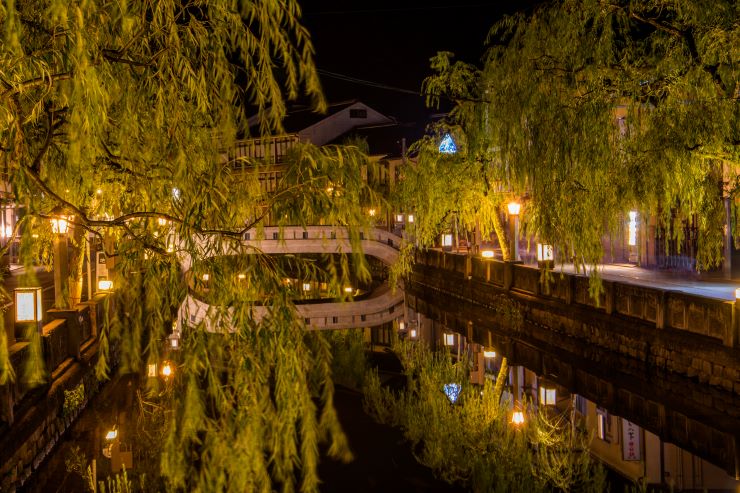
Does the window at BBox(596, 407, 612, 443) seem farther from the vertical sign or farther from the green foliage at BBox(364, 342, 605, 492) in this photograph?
the green foliage at BBox(364, 342, 605, 492)

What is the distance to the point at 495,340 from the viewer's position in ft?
59.9

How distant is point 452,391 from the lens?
13.0 m

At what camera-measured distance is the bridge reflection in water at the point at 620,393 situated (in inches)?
365

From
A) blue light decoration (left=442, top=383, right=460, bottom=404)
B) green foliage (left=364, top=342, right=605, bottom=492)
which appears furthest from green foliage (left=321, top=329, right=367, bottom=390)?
blue light decoration (left=442, top=383, right=460, bottom=404)

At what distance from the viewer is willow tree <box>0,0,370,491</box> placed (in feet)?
11.2

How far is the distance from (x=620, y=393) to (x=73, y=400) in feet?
29.8

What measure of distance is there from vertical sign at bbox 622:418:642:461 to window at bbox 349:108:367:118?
120ft

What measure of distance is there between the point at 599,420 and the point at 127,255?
915cm

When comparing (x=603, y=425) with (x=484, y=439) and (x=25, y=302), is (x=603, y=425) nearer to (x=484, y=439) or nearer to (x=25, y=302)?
(x=484, y=439)

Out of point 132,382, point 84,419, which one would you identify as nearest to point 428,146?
point 132,382

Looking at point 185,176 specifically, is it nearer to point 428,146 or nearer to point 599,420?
point 599,420

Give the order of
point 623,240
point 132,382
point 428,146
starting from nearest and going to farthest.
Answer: point 132,382 → point 428,146 → point 623,240

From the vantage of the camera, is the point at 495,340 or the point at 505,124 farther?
→ the point at 495,340

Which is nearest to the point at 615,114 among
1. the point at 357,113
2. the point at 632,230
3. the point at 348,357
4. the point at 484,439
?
the point at 484,439
